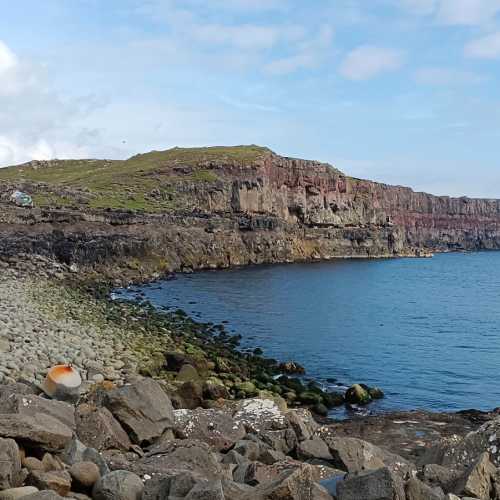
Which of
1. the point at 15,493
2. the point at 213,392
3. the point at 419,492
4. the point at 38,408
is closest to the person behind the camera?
the point at 15,493

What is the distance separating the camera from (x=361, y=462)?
420 inches

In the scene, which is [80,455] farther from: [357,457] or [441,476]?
[441,476]

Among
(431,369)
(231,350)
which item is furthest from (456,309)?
(231,350)

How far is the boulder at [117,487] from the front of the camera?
24.4 feet

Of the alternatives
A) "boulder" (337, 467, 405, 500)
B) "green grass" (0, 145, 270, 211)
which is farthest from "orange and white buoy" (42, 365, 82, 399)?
"green grass" (0, 145, 270, 211)

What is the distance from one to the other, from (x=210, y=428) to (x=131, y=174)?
112797mm

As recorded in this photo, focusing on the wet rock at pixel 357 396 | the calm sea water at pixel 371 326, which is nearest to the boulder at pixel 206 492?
the calm sea water at pixel 371 326

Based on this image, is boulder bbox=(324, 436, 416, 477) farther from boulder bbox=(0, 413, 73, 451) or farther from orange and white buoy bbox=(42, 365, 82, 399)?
orange and white buoy bbox=(42, 365, 82, 399)

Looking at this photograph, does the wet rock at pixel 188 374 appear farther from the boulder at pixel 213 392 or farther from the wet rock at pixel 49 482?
the wet rock at pixel 49 482

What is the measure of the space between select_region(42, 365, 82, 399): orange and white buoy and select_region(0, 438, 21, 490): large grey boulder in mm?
4619

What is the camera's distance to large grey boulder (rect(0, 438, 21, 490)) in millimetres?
7104

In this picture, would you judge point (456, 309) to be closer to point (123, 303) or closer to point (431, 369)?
point (431, 369)

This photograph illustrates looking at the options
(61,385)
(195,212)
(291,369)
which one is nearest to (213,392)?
(61,385)

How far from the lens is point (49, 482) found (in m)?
7.34
